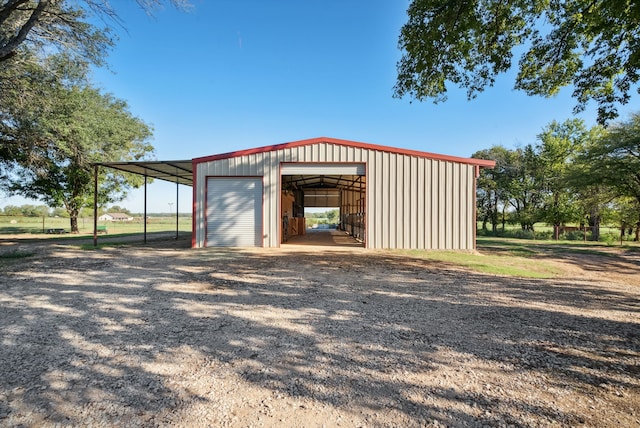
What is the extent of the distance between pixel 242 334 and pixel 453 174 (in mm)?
9900

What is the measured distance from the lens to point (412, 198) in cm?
1089

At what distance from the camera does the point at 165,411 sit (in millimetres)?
1912

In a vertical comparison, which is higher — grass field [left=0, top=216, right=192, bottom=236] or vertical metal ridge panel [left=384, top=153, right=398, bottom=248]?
vertical metal ridge panel [left=384, top=153, right=398, bottom=248]

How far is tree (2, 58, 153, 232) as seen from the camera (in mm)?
11578

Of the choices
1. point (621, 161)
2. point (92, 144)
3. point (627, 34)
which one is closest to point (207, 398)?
point (627, 34)

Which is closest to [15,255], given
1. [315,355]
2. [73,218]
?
[315,355]

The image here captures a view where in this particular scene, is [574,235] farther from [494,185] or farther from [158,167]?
[158,167]

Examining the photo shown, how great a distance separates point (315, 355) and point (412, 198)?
29.6 ft

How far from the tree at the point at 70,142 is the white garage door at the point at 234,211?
5.56 metres

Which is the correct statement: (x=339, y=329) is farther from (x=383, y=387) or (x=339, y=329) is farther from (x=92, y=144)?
(x=92, y=144)

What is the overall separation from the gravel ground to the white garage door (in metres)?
5.60

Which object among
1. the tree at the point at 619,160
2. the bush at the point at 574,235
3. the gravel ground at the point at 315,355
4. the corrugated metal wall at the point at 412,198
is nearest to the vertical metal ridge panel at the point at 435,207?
the corrugated metal wall at the point at 412,198

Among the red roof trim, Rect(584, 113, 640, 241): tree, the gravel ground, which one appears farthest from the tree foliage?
the gravel ground

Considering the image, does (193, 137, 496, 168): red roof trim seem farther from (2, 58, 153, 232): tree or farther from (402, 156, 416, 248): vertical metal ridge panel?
(2, 58, 153, 232): tree
